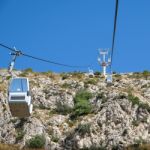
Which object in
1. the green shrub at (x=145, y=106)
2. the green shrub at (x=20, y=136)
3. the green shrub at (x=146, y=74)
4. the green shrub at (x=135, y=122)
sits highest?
the green shrub at (x=146, y=74)

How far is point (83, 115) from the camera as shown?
45406 mm

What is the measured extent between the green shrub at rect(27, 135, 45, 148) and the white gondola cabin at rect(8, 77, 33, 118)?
1949 cm

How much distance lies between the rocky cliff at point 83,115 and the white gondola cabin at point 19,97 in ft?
64.2

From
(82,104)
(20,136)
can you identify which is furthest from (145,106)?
(20,136)

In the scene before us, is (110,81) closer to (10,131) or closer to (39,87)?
(39,87)

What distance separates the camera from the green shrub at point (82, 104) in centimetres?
4494

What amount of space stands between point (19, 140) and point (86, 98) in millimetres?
8696

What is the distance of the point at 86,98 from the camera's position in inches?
1882

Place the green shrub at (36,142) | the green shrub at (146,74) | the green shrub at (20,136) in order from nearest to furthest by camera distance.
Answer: the green shrub at (36,142) → the green shrub at (20,136) → the green shrub at (146,74)

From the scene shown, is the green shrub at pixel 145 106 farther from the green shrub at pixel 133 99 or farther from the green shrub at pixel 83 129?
the green shrub at pixel 83 129

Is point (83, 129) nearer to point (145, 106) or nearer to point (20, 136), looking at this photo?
point (20, 136)

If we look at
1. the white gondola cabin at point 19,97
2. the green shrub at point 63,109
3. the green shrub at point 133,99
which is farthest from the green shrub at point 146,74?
the white gondola cabin at point 19,97

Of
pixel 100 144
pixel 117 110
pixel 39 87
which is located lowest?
pixel 100 144

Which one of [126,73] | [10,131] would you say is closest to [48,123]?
[10,131]
